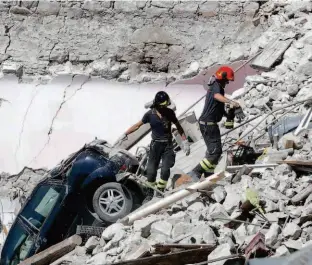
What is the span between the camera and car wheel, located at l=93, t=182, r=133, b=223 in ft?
29.7

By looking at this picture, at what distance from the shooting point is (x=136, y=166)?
9.63 meters

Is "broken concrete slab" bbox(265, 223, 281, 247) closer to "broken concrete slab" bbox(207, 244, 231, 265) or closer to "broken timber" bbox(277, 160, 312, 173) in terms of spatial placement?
"broken concrete slab" bbox(207, 244, 231, 265)

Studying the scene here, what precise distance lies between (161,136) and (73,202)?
155 cm

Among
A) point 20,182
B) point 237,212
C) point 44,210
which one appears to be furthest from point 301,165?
point 20,182

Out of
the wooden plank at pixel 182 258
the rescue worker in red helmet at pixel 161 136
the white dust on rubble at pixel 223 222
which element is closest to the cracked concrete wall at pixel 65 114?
the rescue worker in red helmet at pixel 161 136

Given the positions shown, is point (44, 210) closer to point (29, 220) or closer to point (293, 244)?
point (29, 220)

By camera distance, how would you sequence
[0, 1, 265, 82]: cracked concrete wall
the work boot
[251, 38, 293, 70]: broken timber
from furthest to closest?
[0, 1, 265, 82]: cracked concrete wall
[251, 38, 293, 70]: broken timber
the work boot

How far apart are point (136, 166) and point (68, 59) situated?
14.2 feet

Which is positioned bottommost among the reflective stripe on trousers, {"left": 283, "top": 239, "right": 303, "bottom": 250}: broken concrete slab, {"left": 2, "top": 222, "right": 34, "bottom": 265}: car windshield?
{"left": 2, "top": 222, "right": 34, "bottom": 265}: car windshield

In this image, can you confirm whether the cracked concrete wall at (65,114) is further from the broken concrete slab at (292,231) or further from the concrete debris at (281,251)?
the concrete debris at (281,251)

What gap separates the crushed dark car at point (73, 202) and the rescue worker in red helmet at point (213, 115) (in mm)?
1068

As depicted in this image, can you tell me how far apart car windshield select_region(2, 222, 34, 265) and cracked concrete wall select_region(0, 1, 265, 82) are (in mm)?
4543

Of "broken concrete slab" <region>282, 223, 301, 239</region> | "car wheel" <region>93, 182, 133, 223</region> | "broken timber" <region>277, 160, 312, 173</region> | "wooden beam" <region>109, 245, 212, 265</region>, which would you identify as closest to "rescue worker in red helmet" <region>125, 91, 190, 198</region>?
"car wheel" <region>93, 182, 133, 223</region>

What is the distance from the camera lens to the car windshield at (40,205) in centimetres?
926
